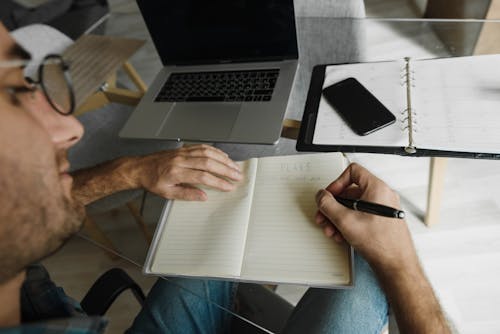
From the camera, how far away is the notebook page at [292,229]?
60 centimetres

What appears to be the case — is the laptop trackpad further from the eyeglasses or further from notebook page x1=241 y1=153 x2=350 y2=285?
the eyeglasses

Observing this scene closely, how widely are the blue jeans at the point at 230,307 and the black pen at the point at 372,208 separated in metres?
0.14

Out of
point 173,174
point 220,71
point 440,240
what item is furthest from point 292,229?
point 440,240

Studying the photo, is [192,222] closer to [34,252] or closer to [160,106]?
[34,252]

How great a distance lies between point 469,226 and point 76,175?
114 cm

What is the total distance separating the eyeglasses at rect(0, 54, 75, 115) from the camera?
0.54 metres

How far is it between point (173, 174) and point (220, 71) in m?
0.38

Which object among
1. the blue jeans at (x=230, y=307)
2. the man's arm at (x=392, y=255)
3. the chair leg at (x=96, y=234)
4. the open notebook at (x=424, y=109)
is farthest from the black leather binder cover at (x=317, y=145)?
the chair leg at (x=96, y=234)

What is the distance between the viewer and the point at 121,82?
137cm

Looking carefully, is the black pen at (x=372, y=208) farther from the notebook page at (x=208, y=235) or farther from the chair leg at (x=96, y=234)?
the chair leg at (x=96, y=234)

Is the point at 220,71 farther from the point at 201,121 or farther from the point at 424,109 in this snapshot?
the point at 424,109

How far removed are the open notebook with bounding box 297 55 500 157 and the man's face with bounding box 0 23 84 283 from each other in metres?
0.48

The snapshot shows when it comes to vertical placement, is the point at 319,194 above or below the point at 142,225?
above

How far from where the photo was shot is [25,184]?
1.58 feet
